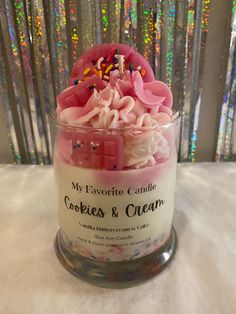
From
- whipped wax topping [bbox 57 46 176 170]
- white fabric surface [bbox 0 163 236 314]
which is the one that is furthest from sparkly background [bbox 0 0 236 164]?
whipped wax topping [bbox 57 46 176 170]

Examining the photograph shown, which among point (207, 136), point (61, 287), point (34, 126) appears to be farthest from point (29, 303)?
point (207, 136)

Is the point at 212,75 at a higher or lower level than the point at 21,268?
higher

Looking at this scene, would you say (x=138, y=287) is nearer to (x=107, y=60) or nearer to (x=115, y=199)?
(x=115, y=199)

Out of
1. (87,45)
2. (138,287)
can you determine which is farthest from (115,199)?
(87,45)

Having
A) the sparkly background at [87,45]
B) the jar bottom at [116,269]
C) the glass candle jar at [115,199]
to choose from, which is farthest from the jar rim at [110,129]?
the sparkly background at [87,45]

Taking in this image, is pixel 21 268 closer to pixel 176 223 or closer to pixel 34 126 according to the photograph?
pixel 176 223
